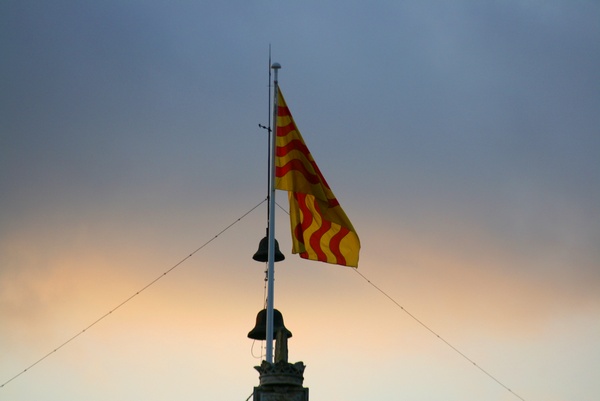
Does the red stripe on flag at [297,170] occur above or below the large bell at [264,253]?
above

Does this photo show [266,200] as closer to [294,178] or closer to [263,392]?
[294,178]

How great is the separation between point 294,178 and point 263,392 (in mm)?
8032

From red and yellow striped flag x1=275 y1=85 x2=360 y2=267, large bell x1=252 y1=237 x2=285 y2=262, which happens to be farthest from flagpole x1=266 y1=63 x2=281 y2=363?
large bell x1=252 y1=237 x2=285 y2=262

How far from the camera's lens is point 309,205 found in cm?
2881

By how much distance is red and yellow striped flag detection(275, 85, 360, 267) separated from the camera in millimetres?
28406

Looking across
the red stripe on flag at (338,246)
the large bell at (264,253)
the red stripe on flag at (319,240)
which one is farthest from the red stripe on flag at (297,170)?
the large bell at (264,253)

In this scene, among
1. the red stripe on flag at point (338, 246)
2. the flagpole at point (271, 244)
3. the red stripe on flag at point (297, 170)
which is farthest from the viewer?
the red stripe on flag at point (338, 246)

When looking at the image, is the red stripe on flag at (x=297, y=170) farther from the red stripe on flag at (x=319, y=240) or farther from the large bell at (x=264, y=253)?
the large bell at (x=264, y=253)

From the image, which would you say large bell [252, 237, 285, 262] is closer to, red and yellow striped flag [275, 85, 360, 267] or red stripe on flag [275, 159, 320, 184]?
red and yellow striped flag [275, 85, 360, 267]

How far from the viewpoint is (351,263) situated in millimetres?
28969

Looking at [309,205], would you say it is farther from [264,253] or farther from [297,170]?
[264,253]

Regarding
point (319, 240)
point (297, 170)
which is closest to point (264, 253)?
point (319, 240)

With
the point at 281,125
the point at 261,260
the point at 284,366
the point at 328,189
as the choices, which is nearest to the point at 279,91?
the point at 281,125

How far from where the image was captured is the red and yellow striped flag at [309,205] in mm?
28406
